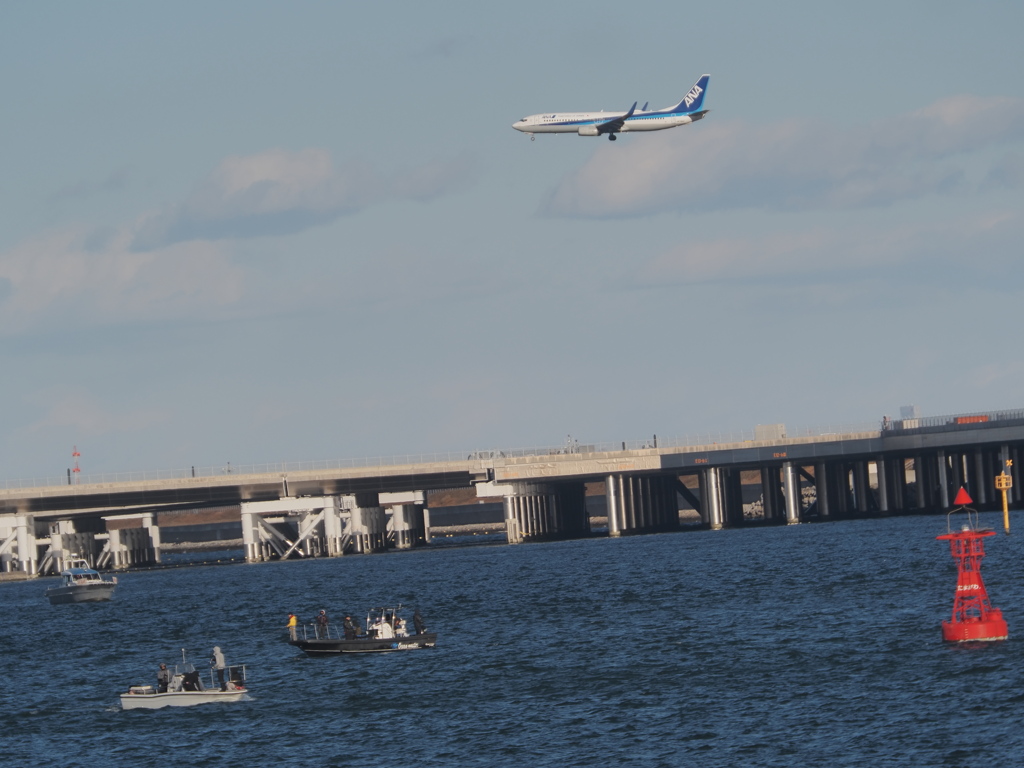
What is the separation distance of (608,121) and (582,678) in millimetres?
110481

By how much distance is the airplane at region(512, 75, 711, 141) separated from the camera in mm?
179500

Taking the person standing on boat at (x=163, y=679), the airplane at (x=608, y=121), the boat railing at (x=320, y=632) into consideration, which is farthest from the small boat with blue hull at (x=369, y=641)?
the airplane at (x=608, y=121)

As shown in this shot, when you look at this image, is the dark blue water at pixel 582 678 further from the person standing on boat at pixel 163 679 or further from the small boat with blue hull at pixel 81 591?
the small boat with blue hull at pixel 81 591

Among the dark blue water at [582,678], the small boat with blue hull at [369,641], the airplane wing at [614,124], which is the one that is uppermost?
the airplane wing at [614,124]

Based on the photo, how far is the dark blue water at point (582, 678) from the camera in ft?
207

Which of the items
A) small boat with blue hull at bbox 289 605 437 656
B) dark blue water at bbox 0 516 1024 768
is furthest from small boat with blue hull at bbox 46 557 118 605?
small boat with blue hull at bbox 289 605 437 656

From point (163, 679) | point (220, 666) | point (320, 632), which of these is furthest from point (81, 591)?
point (220, 666)

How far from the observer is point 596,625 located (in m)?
103

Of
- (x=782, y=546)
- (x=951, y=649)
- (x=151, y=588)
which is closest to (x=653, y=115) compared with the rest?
(x=782, y=546)

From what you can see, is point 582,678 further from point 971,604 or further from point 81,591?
point 81,591

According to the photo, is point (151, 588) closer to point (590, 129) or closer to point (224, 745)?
point (590, 129)

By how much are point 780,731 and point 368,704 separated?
863 inches

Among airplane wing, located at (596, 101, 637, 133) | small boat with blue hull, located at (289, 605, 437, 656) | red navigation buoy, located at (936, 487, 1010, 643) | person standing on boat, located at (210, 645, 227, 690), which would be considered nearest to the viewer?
person standing on boat, located at (210, 645, 227, 690)

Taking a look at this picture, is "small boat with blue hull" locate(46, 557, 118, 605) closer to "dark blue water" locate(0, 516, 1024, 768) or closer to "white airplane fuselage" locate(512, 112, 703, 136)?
"dark blue water" locate(0, 516, 1024, 768)
